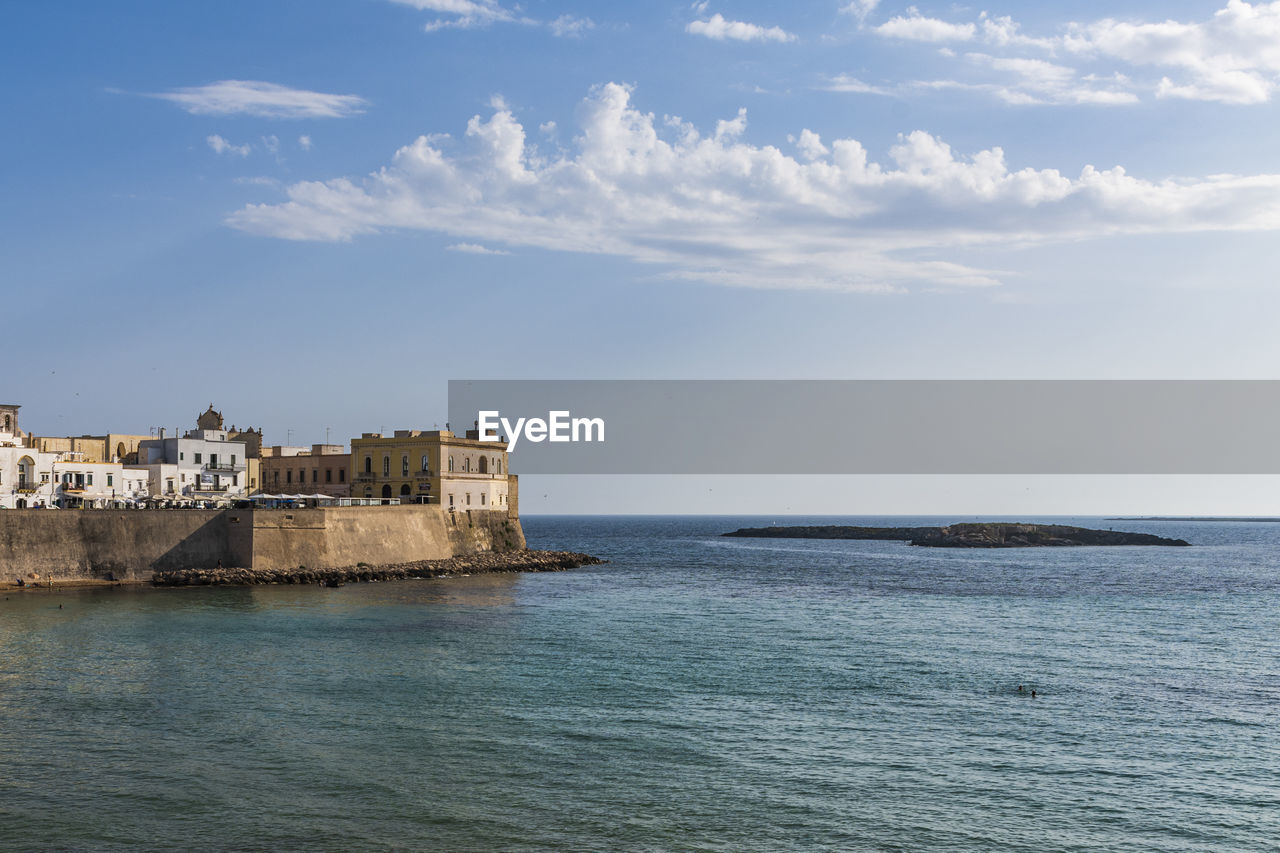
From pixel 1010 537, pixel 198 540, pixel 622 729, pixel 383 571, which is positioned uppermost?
pixel 198 540

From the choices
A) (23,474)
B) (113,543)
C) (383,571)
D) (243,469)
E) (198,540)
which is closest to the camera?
(113,543)

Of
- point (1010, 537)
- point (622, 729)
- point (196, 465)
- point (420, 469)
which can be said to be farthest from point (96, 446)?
point (1010, 537)

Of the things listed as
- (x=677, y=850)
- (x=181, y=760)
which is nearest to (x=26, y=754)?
(x=181, y=760)

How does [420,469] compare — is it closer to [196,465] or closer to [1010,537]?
[196,465]

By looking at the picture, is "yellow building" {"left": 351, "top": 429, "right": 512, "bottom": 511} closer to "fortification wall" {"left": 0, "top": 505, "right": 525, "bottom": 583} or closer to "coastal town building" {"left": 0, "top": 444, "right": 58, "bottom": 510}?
"fortification wall" {"left": 0, "top": 505, "right": 525, "bottom": 583}

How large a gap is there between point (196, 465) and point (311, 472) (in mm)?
8776

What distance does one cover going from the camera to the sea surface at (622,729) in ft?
63.2

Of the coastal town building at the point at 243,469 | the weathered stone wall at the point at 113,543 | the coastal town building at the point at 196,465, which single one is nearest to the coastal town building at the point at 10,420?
the coastal town building at the point at 243,469

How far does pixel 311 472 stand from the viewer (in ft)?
273

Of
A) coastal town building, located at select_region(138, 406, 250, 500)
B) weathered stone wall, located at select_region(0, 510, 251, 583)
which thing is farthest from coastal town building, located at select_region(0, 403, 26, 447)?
weathered stone wall, located at select_region(0, 510, 251, 583)

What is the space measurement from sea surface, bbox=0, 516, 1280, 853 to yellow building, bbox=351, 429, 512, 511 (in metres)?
26.7

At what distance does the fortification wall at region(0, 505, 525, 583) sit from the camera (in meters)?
54.8

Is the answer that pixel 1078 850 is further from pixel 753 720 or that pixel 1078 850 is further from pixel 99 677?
pixel 99 677

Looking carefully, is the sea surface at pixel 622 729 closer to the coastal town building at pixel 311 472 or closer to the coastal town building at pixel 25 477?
the coastal town building at pixel 25 477
